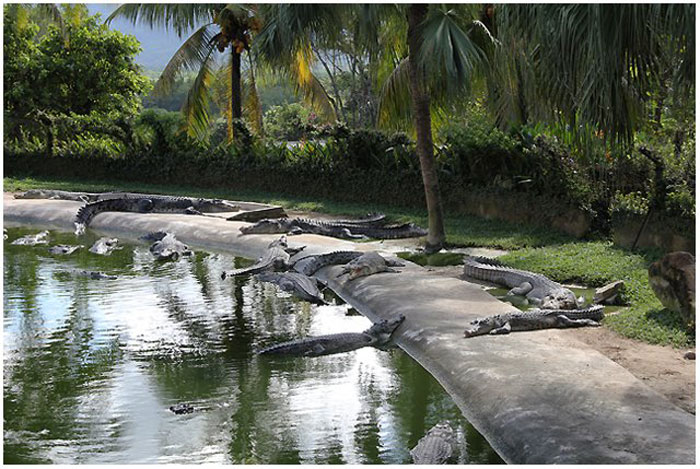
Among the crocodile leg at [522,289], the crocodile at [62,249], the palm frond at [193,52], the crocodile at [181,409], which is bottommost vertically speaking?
the crocodile at [181,409]

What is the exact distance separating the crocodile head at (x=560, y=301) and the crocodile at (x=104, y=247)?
25.0ft

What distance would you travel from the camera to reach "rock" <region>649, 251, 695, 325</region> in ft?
23.2

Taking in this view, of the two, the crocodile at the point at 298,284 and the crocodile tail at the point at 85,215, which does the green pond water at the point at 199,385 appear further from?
the crocodile tail at the point at 85,215

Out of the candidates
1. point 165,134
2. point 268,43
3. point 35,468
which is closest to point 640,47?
point 35,468

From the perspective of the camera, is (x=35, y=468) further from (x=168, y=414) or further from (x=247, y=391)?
(x=247, y=391)

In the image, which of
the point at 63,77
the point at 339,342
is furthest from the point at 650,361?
the point at 63,77

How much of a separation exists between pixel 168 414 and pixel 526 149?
8.86 m

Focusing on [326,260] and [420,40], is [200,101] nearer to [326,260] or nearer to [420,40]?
[326,260]

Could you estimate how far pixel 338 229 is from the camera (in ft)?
46.0

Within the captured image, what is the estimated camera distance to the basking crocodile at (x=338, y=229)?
44.7 feet

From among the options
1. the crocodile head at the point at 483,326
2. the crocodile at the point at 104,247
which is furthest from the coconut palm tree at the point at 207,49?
the crocodile head at the point at 483,326

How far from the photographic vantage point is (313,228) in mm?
14133

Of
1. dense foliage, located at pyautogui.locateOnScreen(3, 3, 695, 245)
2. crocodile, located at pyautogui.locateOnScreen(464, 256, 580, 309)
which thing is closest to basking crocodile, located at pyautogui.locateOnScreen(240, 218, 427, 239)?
dense foliage, located at pyautogui.locateOnScreen(3, 3, 695, 245)

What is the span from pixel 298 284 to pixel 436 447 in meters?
5.08
